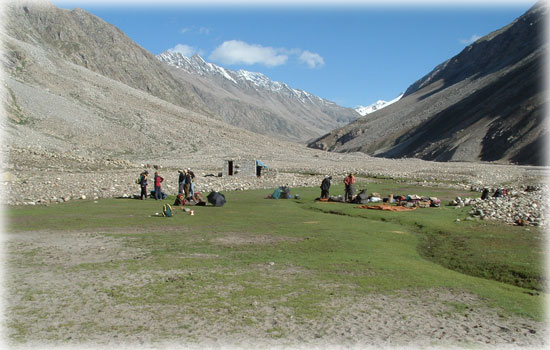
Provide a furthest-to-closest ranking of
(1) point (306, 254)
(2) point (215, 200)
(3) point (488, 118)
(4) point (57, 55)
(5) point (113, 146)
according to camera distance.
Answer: (4) point (57, 55), (3) point (488, 118), (5) point (113, 146), (2) point (215, 200), (1) point (306, 254)

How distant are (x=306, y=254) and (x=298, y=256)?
12.3 inches

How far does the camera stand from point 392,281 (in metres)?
10.2

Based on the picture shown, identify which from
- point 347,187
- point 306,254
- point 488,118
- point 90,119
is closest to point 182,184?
point 347,187

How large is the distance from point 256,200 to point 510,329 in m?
20.8

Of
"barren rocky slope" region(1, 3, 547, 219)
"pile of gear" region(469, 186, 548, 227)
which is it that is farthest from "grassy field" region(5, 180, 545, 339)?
"barren rocky slope" region(1, 3, 547, 219)

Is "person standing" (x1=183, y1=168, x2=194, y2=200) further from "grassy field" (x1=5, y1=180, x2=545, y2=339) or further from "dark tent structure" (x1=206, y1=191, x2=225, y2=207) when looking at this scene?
"grassy field" (x1=5, y1=180, x2=545, y2=339)

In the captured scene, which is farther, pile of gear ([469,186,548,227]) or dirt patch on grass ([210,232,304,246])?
pile of gear ([469,186,548,227])

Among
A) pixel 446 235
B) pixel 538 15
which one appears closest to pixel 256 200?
pixel 446 235

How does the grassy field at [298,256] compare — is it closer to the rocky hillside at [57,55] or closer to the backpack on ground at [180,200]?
the backpack on ground at [180,200]

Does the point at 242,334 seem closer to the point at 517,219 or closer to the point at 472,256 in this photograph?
the point at 472,256

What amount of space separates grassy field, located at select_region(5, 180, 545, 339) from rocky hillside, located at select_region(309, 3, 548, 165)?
76.0 metres

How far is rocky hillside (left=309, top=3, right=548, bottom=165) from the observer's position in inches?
3775

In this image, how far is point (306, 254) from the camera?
41.7 ft

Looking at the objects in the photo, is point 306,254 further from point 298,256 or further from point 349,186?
point 349,186
